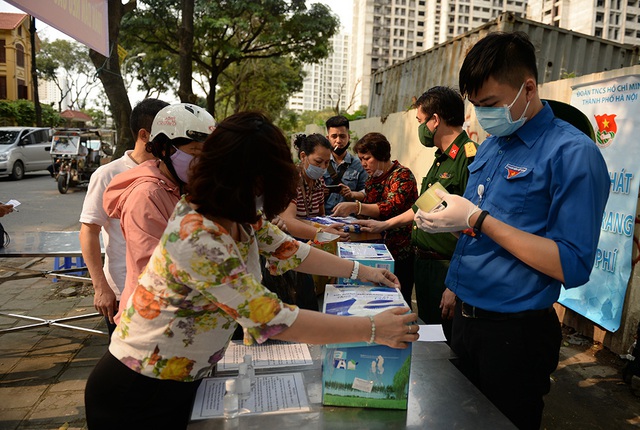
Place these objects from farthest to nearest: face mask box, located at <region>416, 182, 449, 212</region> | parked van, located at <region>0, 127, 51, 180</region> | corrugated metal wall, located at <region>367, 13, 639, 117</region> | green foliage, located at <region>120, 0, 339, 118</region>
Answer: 1. parked van, located at <region>0, 127, 51, 180</region>
2. green foliage, located at <region>120, 0, 339, 118</region>
3. corrugated metal wall, located at <region>367, 13, 639, 117</region>
4. face mask box, located at <region>416, 182, 449, 212</region>

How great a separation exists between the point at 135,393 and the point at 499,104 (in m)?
1.53

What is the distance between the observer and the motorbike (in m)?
13.0

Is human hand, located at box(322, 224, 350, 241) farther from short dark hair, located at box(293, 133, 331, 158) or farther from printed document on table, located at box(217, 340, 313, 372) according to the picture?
printed document on table, located at box(217, 340, 313, 372)

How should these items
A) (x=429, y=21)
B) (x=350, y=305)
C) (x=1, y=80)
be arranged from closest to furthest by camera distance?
(x=350, y=305)
(x=1, y=80)
(x=429, y=21)

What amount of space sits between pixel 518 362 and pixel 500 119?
33.7 inches

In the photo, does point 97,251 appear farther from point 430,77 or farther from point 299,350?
point 430,77

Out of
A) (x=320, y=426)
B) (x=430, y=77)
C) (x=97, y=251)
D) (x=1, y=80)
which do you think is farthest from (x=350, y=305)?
(x=1, y=80)

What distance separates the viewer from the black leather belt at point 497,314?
64.6 inches

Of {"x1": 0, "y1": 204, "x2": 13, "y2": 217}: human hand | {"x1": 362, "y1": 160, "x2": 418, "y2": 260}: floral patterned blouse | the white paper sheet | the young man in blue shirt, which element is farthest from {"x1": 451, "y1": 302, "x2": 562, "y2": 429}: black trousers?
{"x1": 0, "y1": 204, "x2": 13, "y2": 217}: human hand

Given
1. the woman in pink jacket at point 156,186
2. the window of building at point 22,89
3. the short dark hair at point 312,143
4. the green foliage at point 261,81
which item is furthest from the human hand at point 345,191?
the window of building at point 22,89

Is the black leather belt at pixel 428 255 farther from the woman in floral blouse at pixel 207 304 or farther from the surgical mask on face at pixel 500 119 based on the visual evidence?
the woman in floral blouse at pixel 207 304

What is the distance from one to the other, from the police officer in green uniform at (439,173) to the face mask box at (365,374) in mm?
1186

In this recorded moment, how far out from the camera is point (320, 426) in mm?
1368

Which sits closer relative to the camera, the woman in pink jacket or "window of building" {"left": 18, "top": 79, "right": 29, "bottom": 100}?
the woman in pink jacket
